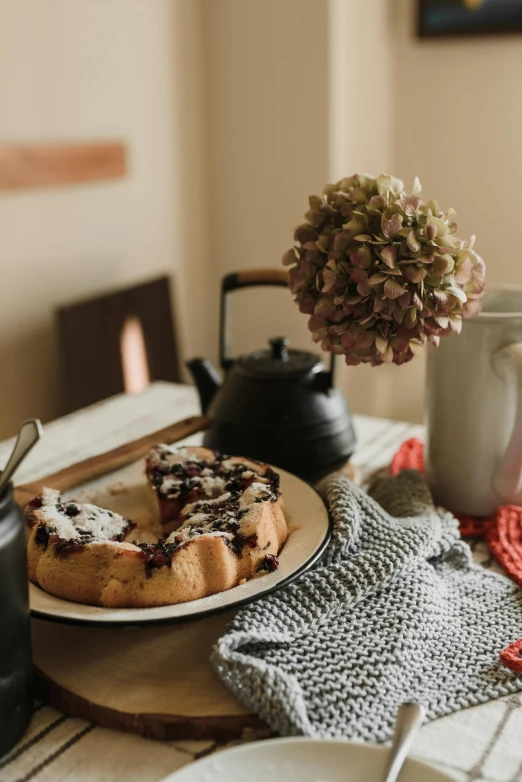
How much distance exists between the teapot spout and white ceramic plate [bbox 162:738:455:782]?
0.65 meters

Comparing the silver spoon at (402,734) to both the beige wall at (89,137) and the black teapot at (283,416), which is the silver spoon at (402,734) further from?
the beige wall at (89,137)

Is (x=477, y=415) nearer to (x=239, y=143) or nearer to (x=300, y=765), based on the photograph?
(x=300, y=765)

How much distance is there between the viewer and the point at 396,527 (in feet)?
2.87

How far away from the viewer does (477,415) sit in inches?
39.2

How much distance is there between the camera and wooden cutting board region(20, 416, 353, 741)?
2.18ft

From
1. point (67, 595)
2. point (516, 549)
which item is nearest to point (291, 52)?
point (516, 549)

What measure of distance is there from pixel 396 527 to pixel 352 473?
0.22m

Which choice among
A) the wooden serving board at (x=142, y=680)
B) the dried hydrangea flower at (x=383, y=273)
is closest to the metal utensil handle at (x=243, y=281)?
the dried hydrangea flower at (x=383, y=273)

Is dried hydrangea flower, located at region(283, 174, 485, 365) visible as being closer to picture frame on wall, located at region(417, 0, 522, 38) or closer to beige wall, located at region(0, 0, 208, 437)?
beige wall, located at region(0, 0, 208, 437)

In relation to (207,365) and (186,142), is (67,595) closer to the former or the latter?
(207,365)

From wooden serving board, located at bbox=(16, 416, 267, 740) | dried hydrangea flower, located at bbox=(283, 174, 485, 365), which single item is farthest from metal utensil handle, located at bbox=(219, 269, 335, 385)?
wooden serving board, located at bbox=(16, 416, 267, 740)

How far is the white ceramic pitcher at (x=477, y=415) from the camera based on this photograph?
3.18 ft

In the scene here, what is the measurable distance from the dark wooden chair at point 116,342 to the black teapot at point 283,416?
125 cm

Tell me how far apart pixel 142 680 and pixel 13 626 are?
0.15 metres
